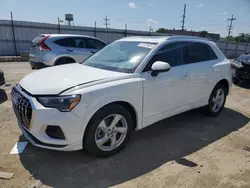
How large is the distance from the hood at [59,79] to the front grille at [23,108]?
0.13 metres

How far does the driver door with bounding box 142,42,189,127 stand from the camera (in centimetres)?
334


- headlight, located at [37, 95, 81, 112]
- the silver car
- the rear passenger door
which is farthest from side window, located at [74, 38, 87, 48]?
headlight, located at [37, 95, 81, 112]

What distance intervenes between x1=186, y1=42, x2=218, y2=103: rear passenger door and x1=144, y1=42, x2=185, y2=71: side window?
0.19m

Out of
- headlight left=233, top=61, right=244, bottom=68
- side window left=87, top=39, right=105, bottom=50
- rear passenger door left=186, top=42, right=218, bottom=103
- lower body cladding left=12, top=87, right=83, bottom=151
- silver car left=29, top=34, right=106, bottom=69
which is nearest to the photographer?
lower body cladding left=12, top=87, right=83, bottom=151

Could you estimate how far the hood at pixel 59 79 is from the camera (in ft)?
8.97

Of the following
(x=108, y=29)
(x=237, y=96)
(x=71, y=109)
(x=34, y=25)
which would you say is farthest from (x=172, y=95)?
(x=108, y=29)

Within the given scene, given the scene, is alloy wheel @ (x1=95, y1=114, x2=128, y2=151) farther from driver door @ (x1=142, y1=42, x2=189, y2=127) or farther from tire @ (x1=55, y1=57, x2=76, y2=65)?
tire @ (x1=55, y1=57, x2=76, y2=65)

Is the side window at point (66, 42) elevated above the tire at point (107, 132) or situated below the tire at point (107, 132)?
above

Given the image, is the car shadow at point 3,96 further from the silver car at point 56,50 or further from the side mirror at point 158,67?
the side mirror at point 158,67

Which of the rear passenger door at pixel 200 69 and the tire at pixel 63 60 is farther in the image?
the tire at pixel 63 60

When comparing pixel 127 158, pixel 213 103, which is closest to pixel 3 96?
pixel 127 158

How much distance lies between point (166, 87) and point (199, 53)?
136cm

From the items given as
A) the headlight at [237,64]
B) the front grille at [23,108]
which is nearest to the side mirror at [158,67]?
the front grille at [23,108]

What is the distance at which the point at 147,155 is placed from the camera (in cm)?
323
